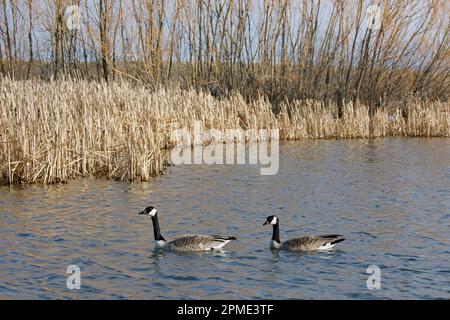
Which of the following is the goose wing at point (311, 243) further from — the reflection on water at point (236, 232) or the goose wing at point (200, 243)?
the goose wing at point (200, 243)

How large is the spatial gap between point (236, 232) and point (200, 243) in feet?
3.87

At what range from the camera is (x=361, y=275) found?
719 cm

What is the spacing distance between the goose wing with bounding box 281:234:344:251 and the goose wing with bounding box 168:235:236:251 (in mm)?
705

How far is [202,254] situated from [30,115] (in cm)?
612

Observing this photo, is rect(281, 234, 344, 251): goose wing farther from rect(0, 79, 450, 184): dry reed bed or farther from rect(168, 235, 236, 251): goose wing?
rect(0, 79, 450, 184): dry reed bed

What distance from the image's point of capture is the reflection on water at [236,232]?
690cm

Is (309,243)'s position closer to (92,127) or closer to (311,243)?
(311,243)

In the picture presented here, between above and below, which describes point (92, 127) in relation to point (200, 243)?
above

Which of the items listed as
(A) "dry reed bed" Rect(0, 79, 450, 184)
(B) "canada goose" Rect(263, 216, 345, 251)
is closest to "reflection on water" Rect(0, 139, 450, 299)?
(B) "canada goose" Rect(263, 216, 345, 251)

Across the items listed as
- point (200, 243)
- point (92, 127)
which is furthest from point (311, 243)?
point (92, 127)

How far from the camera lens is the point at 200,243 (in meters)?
8.19

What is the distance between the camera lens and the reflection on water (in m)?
6.90

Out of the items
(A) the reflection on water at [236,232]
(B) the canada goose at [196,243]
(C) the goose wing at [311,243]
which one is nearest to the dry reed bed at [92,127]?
(A) the reflection on water at [236,232]

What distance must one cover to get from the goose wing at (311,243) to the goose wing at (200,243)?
0.71m
